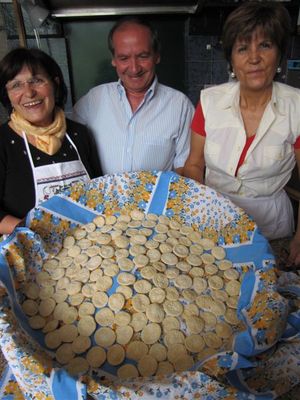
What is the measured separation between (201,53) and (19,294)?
3044 mm

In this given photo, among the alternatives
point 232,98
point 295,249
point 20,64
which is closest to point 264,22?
point 232,98

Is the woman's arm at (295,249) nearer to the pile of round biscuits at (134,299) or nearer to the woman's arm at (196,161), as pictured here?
the pile of round biscuits at (134,299)

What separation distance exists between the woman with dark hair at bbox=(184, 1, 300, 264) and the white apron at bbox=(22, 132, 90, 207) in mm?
519

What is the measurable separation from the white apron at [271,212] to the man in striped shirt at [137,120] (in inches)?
15.8

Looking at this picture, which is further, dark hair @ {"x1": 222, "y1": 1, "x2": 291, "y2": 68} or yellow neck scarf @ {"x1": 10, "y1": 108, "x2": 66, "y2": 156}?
yellow neck scarf @ {"x1": 10, "y1": 108, "x2": 66, "y2": 156}

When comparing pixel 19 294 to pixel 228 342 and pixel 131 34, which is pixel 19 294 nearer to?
pixel 228 342

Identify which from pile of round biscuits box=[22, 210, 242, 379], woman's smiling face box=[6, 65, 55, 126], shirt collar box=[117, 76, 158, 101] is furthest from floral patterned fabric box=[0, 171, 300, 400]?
shirt collar box=[117, 76, 158, 101]

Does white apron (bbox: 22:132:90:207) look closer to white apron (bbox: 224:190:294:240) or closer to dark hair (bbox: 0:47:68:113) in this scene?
dark hair (bbox: 0:47:68:113)

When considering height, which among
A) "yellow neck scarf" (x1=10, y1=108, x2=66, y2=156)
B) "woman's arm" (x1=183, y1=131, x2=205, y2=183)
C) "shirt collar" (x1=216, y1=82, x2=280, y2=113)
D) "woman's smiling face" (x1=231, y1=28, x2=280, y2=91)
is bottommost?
"woman's arm" (x1=183, y1=131, x2=205, y2=183)

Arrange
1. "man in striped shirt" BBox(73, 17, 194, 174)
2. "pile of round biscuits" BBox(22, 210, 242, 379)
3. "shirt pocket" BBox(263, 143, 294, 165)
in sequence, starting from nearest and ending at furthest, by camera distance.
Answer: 1. "pile of round biscuits" BBox(22, 210, 242, 379)
2. "shirt pocket" BBox(263, 143, 294, 165)
3. "man in striped shirt" BBox(73, 17, 194, 174)

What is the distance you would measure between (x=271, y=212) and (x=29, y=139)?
0.97 metres

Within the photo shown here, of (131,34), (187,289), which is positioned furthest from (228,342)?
(131,34)

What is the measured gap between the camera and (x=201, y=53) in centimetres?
316

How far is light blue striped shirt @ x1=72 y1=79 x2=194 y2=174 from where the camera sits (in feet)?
4.66
